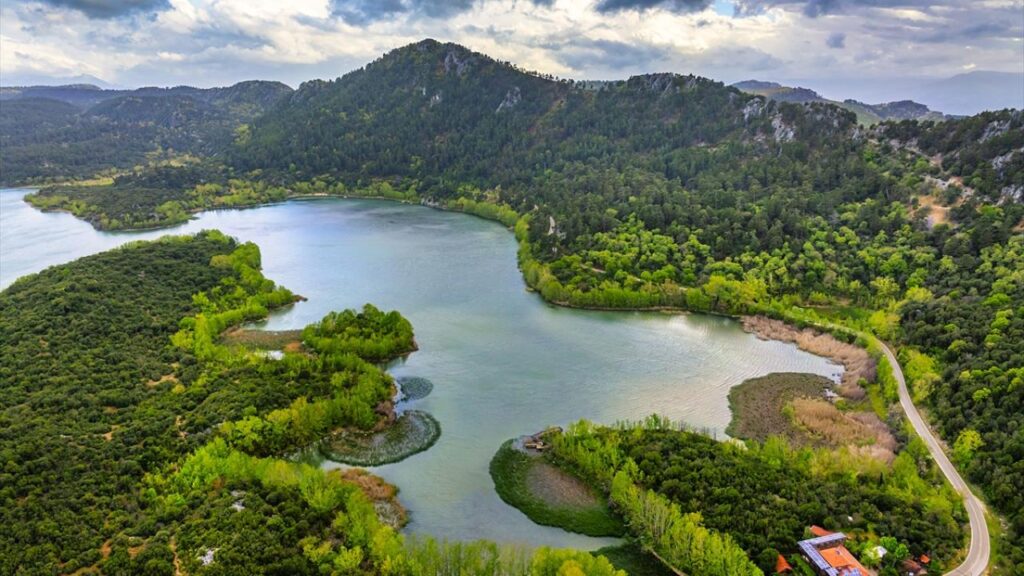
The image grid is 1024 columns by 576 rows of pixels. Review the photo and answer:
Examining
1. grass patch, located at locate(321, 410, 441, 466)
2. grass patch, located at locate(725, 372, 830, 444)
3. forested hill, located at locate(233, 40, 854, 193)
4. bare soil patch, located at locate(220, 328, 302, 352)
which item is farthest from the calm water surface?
forested hill, located at locate(233, 40, 854, 193)

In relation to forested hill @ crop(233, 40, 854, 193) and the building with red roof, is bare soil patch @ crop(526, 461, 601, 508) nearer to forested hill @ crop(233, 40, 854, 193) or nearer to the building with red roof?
the building with red roof

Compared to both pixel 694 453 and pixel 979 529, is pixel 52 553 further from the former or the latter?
pixel 979 529

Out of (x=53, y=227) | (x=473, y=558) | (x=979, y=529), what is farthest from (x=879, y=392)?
(x=53, y=227)

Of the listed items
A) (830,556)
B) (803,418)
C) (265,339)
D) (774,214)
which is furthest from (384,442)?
(774,214)

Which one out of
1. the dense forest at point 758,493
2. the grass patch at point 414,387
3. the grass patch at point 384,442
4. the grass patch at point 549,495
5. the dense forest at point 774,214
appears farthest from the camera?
the grass patch at point 414,387

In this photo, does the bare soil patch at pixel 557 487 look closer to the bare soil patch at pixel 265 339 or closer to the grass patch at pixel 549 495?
the grass patch at pixel 549 495

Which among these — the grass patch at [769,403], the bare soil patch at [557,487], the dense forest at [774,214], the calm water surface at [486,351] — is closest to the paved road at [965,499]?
the dense forest at [774,214]

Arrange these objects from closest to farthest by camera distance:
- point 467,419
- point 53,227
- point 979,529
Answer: point 979,529, point 467,419, point 53,227
